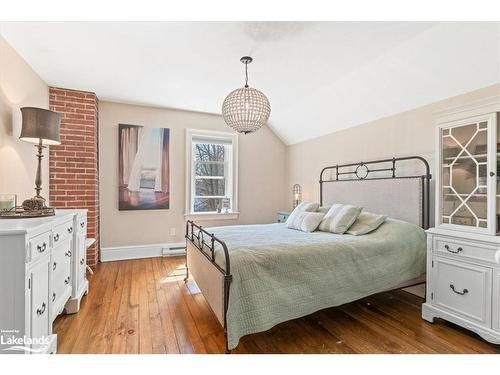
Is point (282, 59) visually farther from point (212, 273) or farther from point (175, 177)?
point (175, 177)

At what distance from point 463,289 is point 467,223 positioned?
1.66ft

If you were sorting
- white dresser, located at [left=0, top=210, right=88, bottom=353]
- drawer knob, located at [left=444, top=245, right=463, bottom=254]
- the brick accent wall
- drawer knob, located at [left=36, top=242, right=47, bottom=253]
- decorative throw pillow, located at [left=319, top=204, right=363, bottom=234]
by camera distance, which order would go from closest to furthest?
white dresser, located at [left=0, top=210, right=88, bottom=353], drawer knob, located at [left=36, top=242, right=47, bottom=253], drawer knob, located at [left=444, top=245, right=463, bottom=254], decorative throw pillow, located at [left=319, top=204, right=363, bottom=234], the brick accent wall

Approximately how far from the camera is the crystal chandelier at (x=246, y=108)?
7.37 feet

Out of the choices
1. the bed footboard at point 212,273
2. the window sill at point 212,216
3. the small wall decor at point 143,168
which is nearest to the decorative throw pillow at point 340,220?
the bed footboard at point 212,273

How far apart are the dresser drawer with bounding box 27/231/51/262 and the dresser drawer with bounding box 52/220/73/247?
0.19 meters

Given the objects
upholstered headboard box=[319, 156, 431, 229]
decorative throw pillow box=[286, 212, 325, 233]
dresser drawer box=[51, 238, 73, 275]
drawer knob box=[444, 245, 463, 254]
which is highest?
upholstered headboard box=[319, 156, 431, 229]

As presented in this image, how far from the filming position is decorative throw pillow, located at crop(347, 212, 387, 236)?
8.52ft

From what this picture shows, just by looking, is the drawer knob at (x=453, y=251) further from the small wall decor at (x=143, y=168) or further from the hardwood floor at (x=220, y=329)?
the small wall decor at (x=143, y=168)

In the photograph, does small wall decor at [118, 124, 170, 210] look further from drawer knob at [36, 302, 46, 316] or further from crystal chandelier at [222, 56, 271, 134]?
drawer knob at [36, 302, 46, 316]

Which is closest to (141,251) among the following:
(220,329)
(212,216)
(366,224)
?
(212,216)

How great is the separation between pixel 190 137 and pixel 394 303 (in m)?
3.69

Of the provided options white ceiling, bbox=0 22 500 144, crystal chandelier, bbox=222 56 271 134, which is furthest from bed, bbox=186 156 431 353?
crystal chandelier, bbox=222 56 271 134
